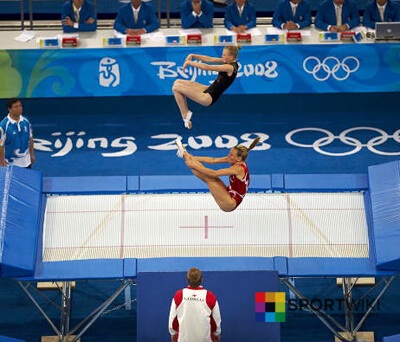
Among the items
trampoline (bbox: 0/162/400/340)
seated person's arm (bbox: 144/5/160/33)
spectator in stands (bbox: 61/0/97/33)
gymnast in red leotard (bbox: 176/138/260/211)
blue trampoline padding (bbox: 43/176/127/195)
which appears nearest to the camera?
gymnast in red leotard (bbox: 176/138/260/211)

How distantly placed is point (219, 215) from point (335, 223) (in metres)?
1.47

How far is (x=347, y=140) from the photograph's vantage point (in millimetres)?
15828

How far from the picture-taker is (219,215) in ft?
39.5

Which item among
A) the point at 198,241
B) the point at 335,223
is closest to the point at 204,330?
the point at 198,241

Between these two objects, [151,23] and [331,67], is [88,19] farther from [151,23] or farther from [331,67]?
[331,67]

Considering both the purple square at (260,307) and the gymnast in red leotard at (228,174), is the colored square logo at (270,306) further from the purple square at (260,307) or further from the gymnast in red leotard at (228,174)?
the gymnast in red leotard at (228,174)

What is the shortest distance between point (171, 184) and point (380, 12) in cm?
638

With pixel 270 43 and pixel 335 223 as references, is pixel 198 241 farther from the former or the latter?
pixel 270 43

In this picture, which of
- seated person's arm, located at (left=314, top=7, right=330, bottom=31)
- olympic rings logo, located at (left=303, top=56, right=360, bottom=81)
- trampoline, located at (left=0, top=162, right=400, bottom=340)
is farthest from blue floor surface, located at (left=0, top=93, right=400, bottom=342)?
trampoline, located at (left=0, top=162, right=400, bottom=340)

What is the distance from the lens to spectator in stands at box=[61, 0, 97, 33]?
53.5ft

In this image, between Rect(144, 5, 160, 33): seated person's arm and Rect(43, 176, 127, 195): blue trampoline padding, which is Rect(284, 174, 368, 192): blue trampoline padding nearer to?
Rect(43, 176, 127, 195): blue trampoline padding

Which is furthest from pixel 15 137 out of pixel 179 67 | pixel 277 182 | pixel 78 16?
pixel 78 16

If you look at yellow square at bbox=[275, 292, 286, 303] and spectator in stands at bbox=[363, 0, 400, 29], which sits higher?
spectator in stands at bbox=[363, 0, 400, 29]

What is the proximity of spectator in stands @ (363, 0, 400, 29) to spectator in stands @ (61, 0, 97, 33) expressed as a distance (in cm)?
480
